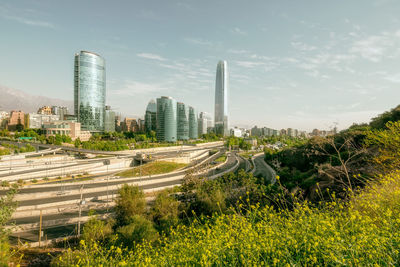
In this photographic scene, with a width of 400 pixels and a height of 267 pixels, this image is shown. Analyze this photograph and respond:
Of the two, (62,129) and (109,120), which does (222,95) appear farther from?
(62,129)

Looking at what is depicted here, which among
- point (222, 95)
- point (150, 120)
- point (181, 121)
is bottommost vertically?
point (181, 121)

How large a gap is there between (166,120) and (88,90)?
35462mm

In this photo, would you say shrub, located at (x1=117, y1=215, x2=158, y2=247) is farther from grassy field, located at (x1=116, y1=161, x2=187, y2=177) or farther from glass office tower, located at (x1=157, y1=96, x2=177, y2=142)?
glass office tower, located at (x1=157, y1=96, x2=177, y2=142)

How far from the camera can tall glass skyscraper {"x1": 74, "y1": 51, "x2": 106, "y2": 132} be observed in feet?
248

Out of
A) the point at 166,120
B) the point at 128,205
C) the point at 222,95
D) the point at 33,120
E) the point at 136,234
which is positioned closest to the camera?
the point at 136,234

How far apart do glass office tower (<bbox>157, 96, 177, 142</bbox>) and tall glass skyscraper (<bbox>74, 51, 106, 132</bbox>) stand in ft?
89.1

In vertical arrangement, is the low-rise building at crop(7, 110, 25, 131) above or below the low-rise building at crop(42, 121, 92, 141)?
above

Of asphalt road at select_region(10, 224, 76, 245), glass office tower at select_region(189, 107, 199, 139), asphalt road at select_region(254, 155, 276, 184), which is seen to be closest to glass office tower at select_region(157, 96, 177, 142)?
glass office tower at select_region(189, 107, 199, 139)

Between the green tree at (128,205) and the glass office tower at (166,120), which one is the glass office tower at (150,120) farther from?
the green tree at (128,205)

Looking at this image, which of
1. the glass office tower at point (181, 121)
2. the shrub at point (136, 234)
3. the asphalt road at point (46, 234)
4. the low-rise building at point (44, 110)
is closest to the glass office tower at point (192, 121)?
the glass office tower at point (181, 121)

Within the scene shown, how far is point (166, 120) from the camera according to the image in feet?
258

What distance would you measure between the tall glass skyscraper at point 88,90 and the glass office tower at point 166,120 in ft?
89.1

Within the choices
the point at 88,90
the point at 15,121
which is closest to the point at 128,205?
the point at 88,90

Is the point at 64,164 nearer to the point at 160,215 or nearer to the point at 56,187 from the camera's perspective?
the point at 56,187
